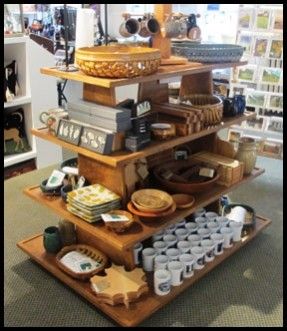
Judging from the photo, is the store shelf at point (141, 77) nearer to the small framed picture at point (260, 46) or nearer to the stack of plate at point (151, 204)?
the stack of plate at point (151, 204)

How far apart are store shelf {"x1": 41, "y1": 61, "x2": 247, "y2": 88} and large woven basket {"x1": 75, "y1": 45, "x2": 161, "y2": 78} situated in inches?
1.0

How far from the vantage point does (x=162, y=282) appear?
1.81 metres

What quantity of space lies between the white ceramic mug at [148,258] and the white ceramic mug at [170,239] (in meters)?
0.11

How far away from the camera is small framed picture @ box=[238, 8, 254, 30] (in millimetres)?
3564

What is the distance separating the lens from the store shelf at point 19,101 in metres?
3.09

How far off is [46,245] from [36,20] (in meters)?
A: 4.34

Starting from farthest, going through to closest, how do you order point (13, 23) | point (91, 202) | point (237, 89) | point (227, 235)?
1. point (237, 89)
2. point (13, 23)
3. point (227, 235)
4. point (91, 202)

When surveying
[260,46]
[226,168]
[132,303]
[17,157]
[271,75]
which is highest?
[260,46]

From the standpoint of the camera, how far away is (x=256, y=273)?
2.15 metres

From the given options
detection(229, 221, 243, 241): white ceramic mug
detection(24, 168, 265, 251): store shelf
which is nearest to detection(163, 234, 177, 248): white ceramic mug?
detection(24, 168, 265, 251): store shelf

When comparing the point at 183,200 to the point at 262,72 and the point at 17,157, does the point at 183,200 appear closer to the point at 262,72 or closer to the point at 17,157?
the point at 17,157

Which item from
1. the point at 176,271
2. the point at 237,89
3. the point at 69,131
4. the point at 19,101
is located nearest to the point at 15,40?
the point at 19,101

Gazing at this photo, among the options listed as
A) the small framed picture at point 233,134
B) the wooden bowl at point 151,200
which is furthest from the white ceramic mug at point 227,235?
the small framed picture at point 233,134

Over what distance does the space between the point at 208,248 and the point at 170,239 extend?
20 centimetres
